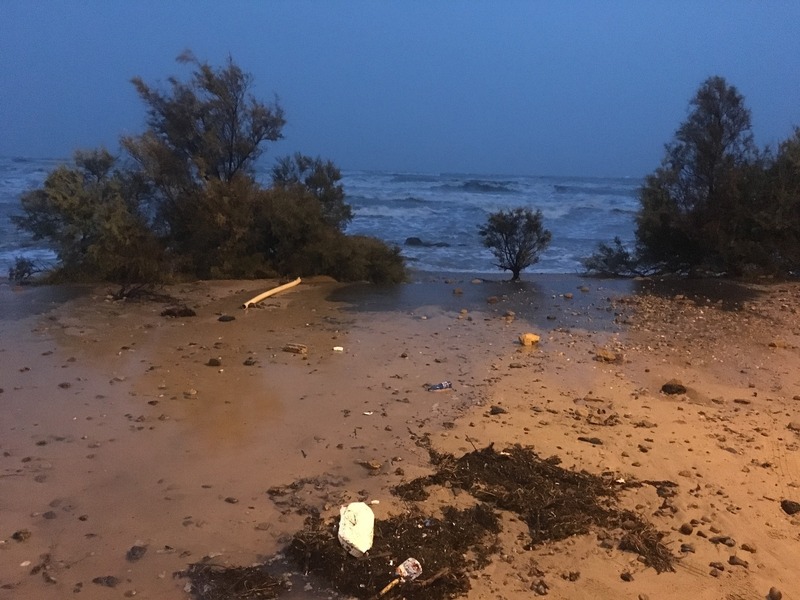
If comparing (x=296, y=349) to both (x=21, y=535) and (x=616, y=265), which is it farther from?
(x=616, y=265)

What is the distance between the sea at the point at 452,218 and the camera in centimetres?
1628

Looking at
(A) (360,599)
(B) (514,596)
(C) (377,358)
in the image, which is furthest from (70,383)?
(B) (514,596)

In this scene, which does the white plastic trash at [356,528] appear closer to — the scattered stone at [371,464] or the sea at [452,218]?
the scattered stone at [371,464]

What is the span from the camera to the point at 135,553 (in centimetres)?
299

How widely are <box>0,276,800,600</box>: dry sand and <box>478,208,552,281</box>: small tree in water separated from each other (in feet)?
14.4

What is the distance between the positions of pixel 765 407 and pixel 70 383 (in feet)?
18.5

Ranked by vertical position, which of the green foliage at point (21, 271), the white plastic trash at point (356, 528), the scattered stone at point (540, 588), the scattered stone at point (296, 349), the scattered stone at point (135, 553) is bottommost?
the green foliage at point (21, 271)

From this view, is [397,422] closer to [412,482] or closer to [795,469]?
[412,482]

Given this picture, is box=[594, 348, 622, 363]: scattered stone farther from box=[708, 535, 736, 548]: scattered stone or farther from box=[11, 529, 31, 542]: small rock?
box=[11, 529, 31, 542]: small rock

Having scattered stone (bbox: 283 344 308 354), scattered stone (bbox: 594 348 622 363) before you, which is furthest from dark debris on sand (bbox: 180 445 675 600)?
scattered stone (bbox: 283 344 308 354)

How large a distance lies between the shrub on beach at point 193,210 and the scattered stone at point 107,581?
7684 millimetres

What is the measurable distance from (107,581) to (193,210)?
896cm

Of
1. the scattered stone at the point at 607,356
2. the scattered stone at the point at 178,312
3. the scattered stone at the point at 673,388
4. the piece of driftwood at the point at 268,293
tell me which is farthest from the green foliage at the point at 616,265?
the scattered stone at the point at 178,312

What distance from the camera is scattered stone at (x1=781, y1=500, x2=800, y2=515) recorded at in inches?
135
